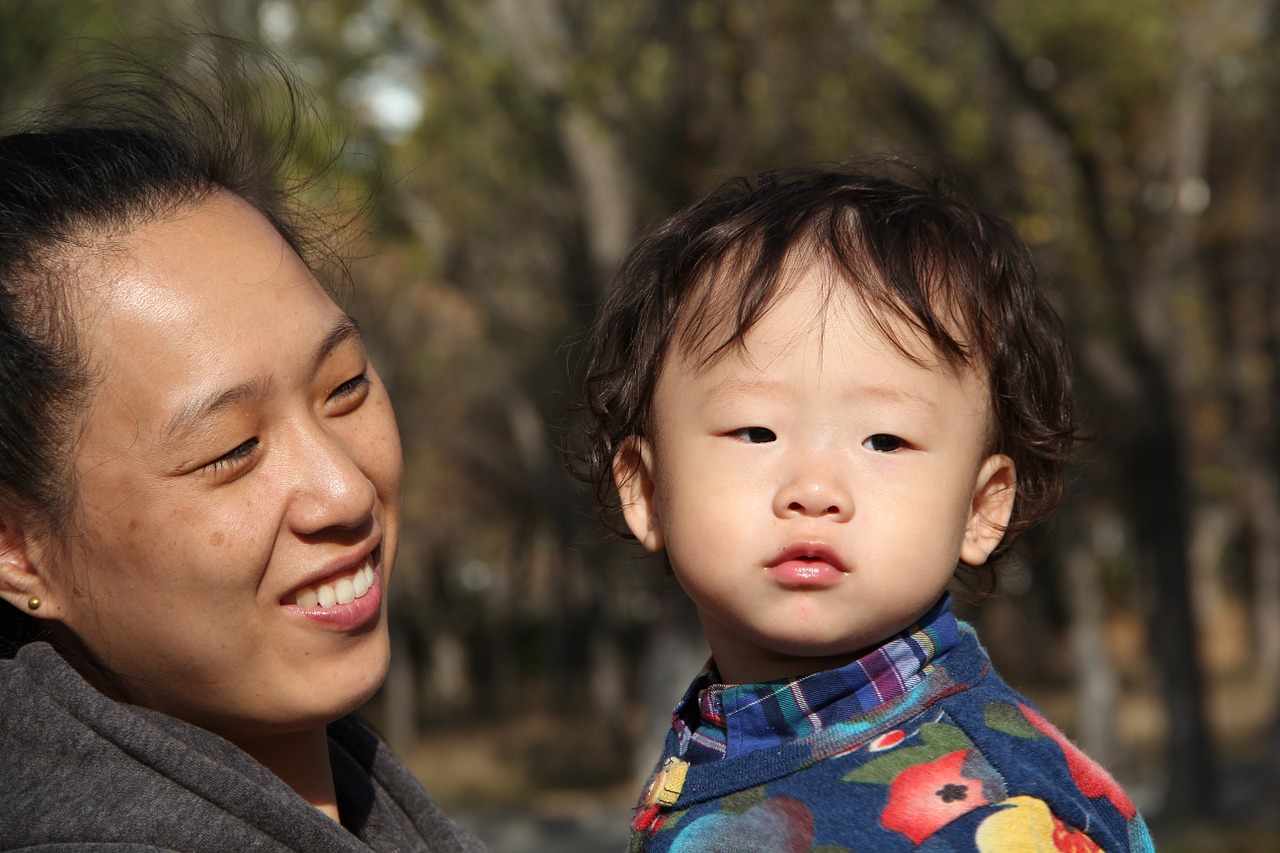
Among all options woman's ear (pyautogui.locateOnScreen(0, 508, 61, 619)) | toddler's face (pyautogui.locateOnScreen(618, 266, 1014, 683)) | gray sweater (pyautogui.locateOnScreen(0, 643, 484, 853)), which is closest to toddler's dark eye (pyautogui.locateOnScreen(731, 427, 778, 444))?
toddler's face (pyautogui.locateOnScreen(618, 266, 1014, 683))

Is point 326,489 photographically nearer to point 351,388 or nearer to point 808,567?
point 351,388

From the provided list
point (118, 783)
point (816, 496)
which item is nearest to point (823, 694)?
point (816, 496)

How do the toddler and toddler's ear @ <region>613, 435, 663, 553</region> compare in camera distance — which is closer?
the toddler

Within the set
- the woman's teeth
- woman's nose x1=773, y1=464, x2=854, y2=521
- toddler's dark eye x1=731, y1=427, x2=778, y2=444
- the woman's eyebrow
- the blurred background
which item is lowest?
the blurred background

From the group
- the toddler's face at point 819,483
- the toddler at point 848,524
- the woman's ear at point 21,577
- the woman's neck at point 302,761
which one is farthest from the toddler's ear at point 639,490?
the woman's ear at point 21,577

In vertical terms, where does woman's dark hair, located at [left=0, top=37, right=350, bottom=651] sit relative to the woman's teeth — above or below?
above

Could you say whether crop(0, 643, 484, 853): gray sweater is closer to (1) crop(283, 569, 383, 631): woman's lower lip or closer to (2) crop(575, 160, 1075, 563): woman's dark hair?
(1) crop(283, 569, 383, 631): woman's lower lip

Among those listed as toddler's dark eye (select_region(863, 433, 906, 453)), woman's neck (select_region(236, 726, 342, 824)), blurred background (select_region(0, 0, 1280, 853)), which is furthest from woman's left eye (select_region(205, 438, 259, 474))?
blurred background (select_region(0, 0, 1280, 853))

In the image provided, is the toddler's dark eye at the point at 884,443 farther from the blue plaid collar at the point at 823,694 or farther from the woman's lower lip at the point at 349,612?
the woman's lower lip at the point at 349,612

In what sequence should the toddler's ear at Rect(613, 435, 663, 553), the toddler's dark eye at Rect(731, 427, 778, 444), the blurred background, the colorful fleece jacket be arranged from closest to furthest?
the colorful fleece jacket → the toddler's dark eye at Rect(731, 427, 778, 444) → the toddler's ear at Rect(613, 435, 663, 553) → the blurred background

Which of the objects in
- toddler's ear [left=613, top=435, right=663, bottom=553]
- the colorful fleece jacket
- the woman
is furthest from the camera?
toddler's ear [left=613, top=435, right=663, bottom=553]

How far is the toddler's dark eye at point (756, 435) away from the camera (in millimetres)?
2012

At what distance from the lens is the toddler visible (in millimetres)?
1846

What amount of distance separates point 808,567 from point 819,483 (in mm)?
110
